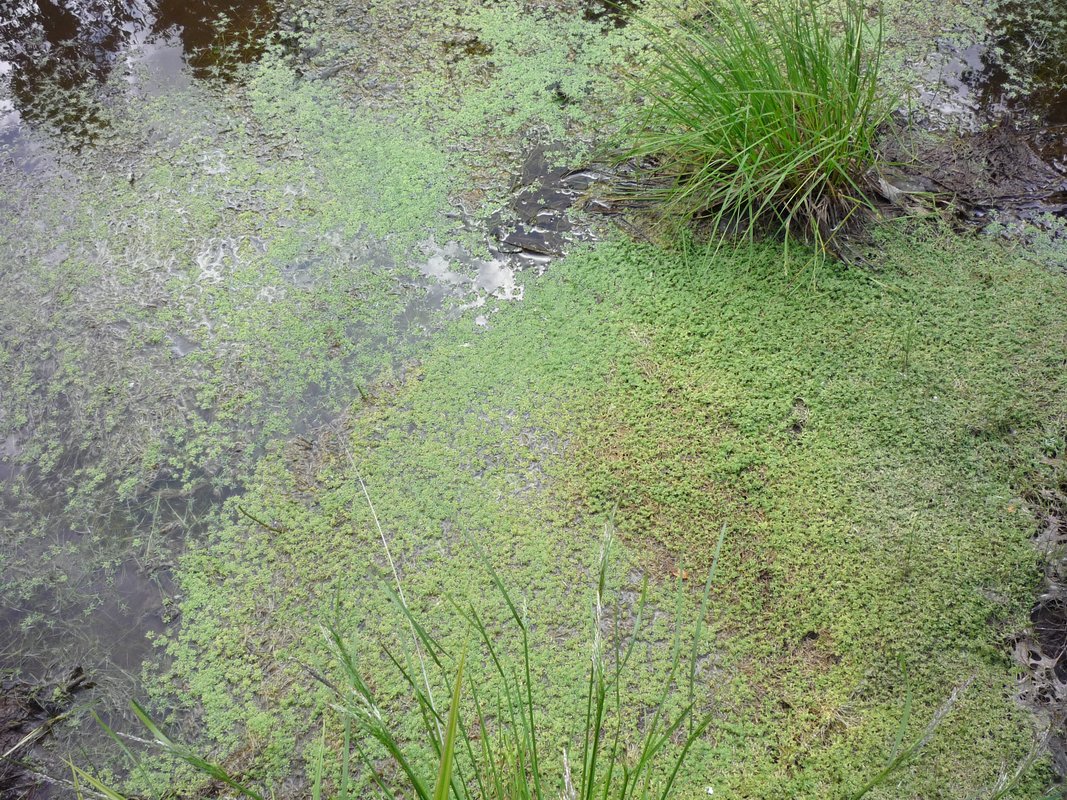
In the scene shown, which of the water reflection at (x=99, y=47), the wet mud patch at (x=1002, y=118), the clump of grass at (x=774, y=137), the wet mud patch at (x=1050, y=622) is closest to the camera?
the wet mud patch at (x=1050, y=622)

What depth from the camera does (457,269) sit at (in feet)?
9.18

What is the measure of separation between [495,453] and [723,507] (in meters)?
0.65

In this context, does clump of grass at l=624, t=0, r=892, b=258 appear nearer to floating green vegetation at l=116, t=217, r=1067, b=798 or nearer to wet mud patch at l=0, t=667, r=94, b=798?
floating green vegetation at l=116, t=217, r=1067, b=798

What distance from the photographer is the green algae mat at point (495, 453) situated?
73.2 inches

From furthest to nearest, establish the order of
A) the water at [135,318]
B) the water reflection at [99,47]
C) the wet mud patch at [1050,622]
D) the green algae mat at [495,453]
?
1. the water reflection at [99,47]
2. the water at [135,318]
3. the green algae mat at [495,453]
4. the wet mud patch at [1050,622]

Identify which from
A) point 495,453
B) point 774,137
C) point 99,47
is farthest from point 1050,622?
point 99,47

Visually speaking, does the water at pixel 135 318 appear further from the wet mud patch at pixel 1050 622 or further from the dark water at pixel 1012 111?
the wet mud patch at pixel 1050 622

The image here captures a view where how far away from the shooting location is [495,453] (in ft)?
7.63

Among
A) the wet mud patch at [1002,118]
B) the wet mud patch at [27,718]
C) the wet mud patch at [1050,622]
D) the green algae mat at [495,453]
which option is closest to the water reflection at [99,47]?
the green algae mat at [495,453]

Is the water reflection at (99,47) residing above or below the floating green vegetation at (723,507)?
above

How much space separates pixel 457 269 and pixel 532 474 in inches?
34.8

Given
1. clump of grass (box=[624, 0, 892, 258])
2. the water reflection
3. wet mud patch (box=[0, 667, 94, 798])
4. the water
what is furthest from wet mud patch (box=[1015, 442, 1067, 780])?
the water reflection

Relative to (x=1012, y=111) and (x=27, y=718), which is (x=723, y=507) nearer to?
(x=27, y=718)

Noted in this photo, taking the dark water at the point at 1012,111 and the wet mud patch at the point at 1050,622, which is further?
the dark water at the point at 1012,111
